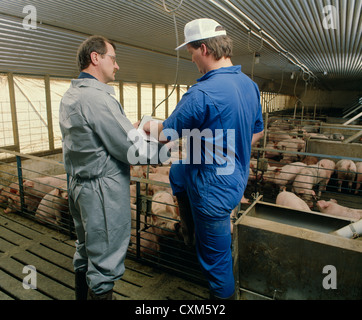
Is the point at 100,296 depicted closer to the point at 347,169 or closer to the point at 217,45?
the point at 217,45

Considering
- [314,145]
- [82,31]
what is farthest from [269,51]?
[82,31]

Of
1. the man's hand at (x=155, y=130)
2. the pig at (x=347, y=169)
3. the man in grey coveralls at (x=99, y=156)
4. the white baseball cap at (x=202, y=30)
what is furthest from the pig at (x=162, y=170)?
the white baseball cap at (x=202, y=30)

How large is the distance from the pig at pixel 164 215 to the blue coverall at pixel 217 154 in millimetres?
1154

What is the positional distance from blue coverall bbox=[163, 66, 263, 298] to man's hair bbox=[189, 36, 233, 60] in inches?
4.3

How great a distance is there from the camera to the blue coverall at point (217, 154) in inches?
60.6

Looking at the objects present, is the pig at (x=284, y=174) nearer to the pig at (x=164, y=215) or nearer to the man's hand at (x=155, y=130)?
the pig at (x=164, y=215)

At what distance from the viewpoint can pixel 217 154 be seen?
1.61 m

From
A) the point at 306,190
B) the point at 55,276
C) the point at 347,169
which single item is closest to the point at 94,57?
the point at 55,276

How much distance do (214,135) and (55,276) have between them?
84.4 inches

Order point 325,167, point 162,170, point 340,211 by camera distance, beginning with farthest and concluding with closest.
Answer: point 162,170 < point 325,167 < point 340,211

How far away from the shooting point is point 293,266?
194cm
